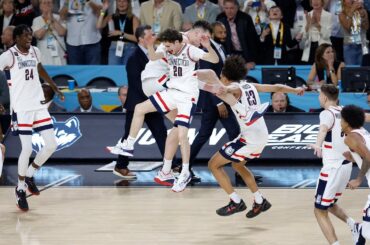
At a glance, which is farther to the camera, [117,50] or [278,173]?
[117,50]

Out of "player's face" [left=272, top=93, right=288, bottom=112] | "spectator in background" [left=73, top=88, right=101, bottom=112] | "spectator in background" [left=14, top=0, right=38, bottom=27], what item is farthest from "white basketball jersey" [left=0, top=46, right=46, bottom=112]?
"spectator in background" [left=14, top=0, right=38, bottom=27]

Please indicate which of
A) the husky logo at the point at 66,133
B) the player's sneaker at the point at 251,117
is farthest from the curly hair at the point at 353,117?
the husky logo at the point at 66,133

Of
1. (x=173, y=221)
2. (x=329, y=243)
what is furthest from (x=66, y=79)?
(x=329, y=243)

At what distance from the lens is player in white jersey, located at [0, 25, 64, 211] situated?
11.2 m

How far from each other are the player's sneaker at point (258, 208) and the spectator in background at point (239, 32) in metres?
5.47

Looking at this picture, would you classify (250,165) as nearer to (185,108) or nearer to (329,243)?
(185,108)

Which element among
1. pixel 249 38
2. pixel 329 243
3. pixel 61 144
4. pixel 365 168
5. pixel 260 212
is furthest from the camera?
pixel 249 38

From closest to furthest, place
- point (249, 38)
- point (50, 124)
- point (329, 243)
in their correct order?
point (329, 243) < point (50, 124) < point (249, 38)

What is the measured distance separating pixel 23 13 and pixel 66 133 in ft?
10.8

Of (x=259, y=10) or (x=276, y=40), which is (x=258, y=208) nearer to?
(x=276, y=40)

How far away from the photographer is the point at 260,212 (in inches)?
410

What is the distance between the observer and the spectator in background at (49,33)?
16.4 m

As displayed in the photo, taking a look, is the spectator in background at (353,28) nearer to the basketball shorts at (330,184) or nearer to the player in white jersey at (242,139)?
the player in white jersey at (242,139)

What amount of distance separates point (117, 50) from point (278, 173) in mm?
4222
